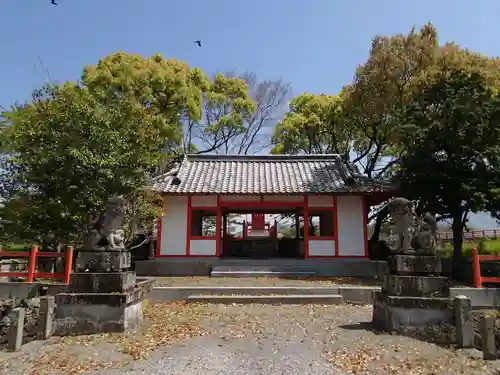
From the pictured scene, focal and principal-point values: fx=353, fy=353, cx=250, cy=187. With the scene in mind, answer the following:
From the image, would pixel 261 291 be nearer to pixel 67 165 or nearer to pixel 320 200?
pixel 320 200

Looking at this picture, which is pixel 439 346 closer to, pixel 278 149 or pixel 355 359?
pixel 355 359

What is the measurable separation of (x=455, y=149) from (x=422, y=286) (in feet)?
23.6

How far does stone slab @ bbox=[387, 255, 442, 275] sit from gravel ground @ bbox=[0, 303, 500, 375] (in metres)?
1.18

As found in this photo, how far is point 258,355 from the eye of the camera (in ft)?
16.7

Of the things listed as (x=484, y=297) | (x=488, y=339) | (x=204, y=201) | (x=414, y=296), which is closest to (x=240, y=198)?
(x=204, y=201)

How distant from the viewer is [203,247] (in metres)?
14.0

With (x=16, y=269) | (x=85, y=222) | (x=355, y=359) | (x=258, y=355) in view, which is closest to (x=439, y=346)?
(x=355, y=359)

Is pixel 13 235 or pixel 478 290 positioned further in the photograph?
pixel 13 235

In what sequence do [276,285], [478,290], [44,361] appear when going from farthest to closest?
[276,285], [478,290], [44,361]

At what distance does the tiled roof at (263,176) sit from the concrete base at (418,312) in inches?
307

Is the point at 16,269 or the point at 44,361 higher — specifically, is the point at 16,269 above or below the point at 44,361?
above

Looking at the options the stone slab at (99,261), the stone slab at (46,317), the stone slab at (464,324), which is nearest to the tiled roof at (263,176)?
the stone slab at (99,261)

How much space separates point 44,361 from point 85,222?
6401 mm

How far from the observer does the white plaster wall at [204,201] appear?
14242 millimetres
